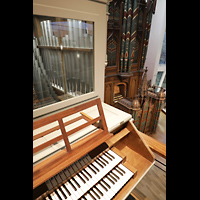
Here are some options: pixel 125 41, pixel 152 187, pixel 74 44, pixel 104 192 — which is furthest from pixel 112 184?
pixel 125 41

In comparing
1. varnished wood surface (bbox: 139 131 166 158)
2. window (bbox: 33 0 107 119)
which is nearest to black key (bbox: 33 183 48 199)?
window (bbox: 33 0 107 119)

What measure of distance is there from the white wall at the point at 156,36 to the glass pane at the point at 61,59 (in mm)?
6057

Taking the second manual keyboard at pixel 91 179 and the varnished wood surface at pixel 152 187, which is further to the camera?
the varnished wood surface at pixel 152 187

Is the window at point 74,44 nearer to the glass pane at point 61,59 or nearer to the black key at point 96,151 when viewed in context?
the glass pane at point 61,59

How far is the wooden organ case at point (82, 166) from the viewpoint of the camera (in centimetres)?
105

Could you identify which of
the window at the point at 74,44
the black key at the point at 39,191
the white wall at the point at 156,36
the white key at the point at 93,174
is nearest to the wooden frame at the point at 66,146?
the black key at the point at 39,191

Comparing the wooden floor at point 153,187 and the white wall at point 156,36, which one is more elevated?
the white wall at point 156,36

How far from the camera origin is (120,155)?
1505 mm

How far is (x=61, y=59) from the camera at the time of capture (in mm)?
1639

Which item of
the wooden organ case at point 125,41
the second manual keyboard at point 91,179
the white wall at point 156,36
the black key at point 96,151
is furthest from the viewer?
the white wall at point 156,36

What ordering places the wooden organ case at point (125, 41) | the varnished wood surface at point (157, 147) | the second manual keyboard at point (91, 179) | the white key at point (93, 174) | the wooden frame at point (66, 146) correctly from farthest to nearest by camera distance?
the wooden organ case at point (125, 41), the varnished wood surface at point (157, 147), the white key at point (93, 174), the second manual keyboard at point (91, 179), the wooden frame at point (66, 146)

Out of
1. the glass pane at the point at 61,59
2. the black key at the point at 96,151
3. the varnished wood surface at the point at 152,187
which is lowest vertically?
the varnished wood surface at the point at 152,187
